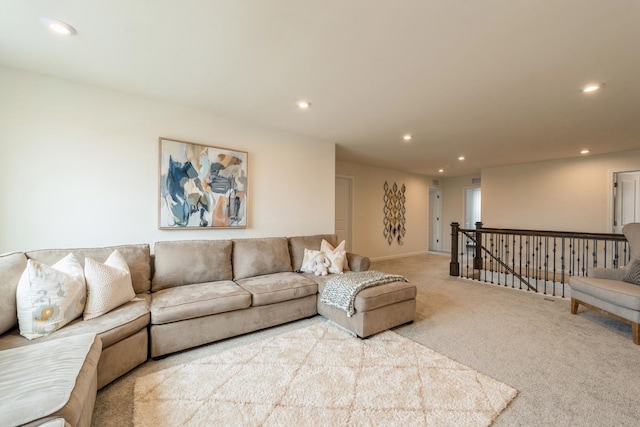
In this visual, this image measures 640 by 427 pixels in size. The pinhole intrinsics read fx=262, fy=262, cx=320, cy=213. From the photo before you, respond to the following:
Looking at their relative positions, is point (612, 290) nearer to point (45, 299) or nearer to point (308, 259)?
point (308, 259)

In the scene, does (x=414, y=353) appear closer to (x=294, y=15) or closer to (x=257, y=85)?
(x=294, y=15)

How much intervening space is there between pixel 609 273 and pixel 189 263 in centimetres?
460

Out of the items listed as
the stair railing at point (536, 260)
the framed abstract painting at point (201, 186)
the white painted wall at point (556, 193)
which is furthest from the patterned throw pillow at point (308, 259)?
the white painted wall at point (556, 193)

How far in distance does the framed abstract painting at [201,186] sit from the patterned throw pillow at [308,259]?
0.88 meters

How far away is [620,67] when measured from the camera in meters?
2.11

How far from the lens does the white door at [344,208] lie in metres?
5.86

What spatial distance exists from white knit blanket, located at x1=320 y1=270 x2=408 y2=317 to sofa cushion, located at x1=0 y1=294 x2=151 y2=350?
1570mm

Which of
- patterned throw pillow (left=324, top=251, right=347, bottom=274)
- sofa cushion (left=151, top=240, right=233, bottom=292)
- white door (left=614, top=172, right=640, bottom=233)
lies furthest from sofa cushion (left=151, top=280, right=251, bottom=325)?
white door (left=614, top=172, right=640, bottom=233)

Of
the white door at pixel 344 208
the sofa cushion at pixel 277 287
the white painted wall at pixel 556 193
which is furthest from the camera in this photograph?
the white door at pixel 344 208

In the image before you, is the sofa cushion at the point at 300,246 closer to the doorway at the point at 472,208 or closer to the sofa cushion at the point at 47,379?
the sofa cushion at the point at 47,379

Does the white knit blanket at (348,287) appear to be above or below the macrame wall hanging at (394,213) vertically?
below

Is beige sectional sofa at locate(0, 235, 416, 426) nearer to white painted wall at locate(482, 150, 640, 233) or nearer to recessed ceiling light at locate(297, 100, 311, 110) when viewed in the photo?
recessed ceiling light at locate(297, 100, 311, 110)

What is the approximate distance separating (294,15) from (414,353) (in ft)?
8.57

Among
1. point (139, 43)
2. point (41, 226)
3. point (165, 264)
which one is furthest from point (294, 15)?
point (41, 226)
